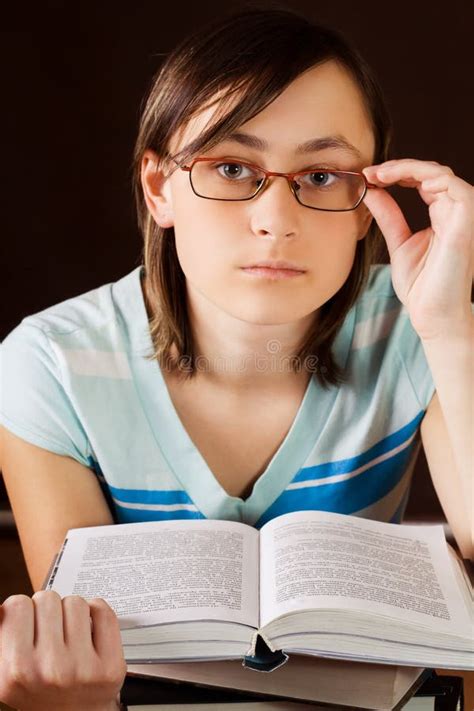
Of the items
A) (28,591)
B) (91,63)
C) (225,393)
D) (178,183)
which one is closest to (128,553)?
(225,393)

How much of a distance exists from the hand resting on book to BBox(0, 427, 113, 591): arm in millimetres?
294

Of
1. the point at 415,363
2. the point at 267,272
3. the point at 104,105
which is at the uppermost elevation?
the point at 104,105

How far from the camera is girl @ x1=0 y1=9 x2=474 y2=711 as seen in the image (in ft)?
3.88

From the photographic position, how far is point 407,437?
142 centimetres

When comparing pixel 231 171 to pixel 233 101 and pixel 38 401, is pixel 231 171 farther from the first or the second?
pixel 38 401

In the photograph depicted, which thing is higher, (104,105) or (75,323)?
(104,105)

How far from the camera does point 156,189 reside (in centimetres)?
133

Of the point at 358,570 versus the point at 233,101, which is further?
the point at 233,101

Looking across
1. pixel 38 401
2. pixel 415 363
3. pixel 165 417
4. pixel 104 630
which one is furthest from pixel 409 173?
pixel 104 630

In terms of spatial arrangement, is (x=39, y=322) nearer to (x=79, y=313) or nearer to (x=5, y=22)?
(x=79, y=313)

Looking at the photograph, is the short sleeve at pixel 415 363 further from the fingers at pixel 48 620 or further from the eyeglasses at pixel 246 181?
the fingers at pixel 48 620

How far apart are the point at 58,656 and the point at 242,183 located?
606mm

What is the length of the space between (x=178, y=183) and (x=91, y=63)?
0.66m

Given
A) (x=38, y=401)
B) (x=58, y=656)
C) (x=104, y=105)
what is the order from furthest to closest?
1. (x=104, y=105)
2. (x=38, y=401)
3. (x=58, y=656)
